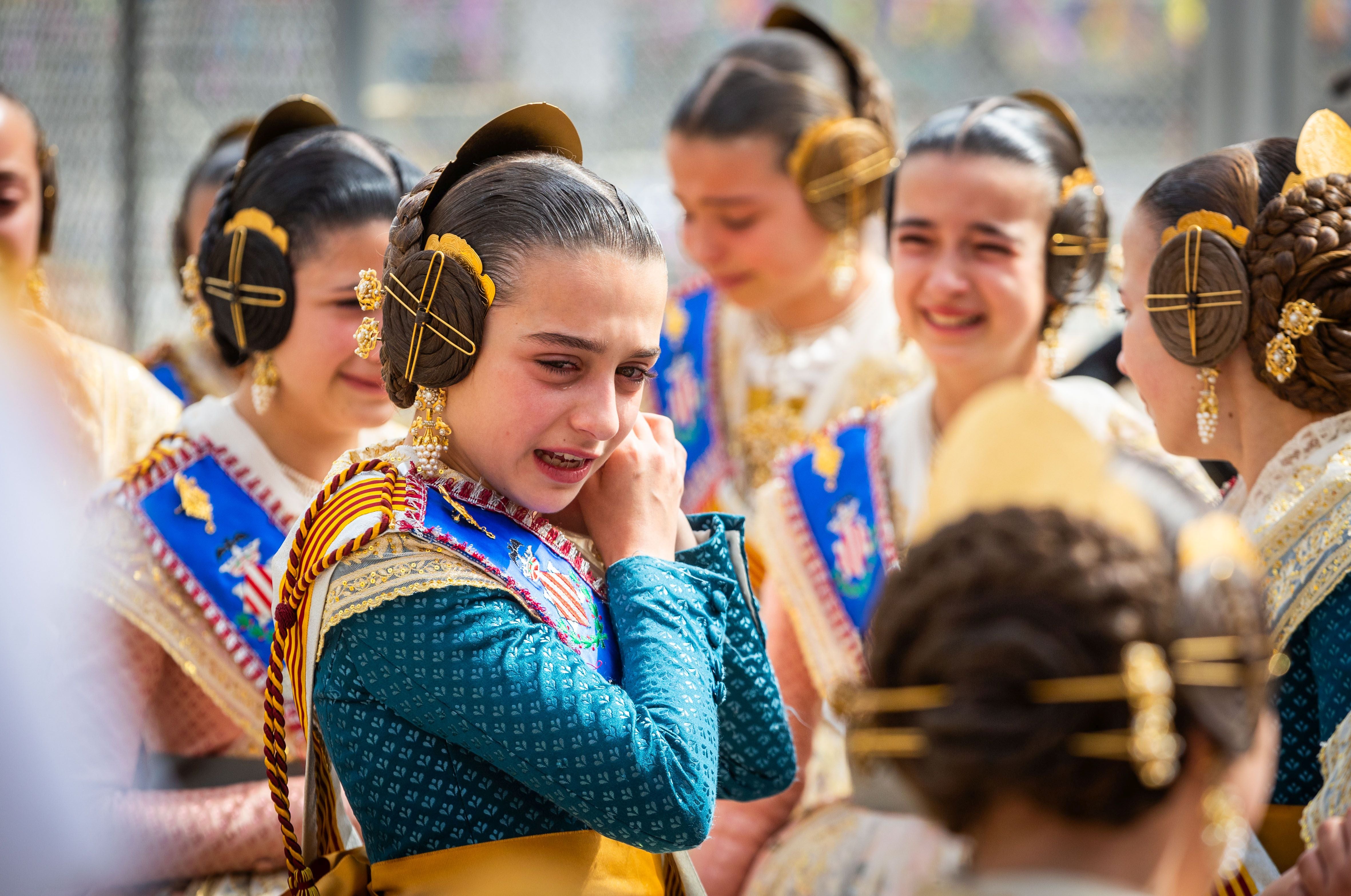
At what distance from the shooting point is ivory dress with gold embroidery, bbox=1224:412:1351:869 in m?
1.55

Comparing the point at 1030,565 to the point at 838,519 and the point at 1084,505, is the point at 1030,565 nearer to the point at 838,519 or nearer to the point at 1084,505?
the point at 1084,505

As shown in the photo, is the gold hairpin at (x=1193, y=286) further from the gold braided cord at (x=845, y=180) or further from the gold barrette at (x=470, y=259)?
the gold braided cord at (x=845, y=180)

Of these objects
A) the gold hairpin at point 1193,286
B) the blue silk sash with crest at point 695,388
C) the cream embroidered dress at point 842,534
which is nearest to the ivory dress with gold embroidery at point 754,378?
the blue silk sash with crest at point 695,388

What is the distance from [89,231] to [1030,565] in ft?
15.0

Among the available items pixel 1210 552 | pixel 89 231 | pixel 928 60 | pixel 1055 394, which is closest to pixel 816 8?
pixel 928 60

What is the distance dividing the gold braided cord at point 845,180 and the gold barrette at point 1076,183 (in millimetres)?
573

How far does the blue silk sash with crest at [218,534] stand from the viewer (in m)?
1.99

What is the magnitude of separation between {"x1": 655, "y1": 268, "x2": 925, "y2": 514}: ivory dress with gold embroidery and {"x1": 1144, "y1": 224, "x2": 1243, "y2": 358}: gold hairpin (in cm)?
123

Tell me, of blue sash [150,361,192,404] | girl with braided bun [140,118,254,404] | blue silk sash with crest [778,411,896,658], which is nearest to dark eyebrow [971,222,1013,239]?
blue silk sash with crest [778,411,896,658]

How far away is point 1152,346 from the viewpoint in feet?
6.03

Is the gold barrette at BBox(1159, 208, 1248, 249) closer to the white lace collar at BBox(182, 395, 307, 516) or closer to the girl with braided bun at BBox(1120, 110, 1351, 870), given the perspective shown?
the girl with braided bun at BBox(1120, 110, 1351, 870)

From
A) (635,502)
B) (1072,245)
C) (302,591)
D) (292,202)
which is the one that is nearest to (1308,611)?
(635,502)

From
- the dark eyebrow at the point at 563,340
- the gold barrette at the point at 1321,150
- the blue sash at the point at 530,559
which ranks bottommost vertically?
the blue sash at the point at 530,559

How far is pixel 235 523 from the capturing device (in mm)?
2033
